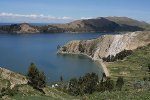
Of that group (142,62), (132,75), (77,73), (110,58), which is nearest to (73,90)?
(132,75)

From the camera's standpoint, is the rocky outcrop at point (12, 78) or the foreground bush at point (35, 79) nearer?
the rocky outcrop at point (12, 78)

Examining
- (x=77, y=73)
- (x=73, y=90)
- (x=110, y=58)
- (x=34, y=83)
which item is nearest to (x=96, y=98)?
(x=34, y=83)

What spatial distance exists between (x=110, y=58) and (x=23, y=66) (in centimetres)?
5235

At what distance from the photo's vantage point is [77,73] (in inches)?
5965

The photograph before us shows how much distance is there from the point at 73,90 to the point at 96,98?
45655mm

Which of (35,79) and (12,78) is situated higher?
(12,78)

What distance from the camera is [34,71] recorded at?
2376 inches

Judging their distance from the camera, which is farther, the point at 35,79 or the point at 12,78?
the point at 35,79

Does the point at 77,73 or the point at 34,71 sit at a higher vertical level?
the point at 34,71

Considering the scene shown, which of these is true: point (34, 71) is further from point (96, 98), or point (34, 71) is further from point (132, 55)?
point (132, 55)

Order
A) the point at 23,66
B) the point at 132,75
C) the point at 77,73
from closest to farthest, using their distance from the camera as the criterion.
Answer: the point at 132,75
the point at 77,73
the point at 23,66

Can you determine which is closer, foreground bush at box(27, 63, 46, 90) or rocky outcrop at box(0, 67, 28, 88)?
rocky outcrop at box(0, 67, 28, 88)

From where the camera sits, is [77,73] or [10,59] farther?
[10,59]

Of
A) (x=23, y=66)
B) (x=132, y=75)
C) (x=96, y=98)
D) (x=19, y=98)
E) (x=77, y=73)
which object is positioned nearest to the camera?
(x=96, y=98)
